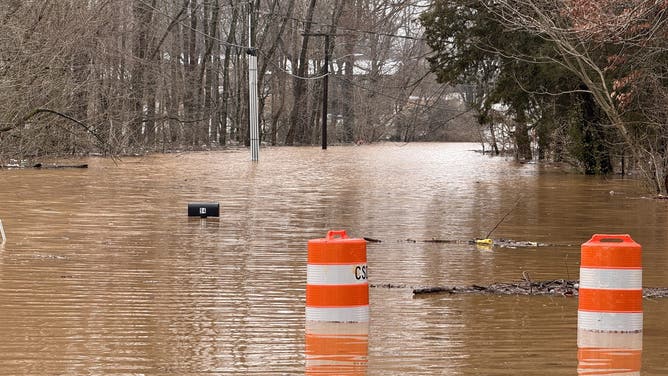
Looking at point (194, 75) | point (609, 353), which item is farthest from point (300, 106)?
point (609, 353)

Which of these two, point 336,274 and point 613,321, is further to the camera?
point 336,274

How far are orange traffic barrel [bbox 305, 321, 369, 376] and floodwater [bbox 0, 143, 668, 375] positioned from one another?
0.03 meters

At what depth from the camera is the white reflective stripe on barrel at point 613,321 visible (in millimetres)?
10016

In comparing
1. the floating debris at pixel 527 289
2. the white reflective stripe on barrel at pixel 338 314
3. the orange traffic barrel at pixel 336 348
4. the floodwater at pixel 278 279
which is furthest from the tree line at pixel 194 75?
the orange traffic barrel at pixel 336 348

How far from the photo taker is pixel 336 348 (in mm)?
9391

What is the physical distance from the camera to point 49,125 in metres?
40.8

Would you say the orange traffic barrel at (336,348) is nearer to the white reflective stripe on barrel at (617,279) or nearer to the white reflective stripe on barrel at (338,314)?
the white reflective stripe on barrel at (338,314)

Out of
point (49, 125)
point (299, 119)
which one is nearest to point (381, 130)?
point (299, 119)

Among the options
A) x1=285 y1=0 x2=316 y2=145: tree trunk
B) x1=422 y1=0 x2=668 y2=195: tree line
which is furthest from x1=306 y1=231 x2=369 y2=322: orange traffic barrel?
x1=285 y1=0 x2=316 y2=145: tree trunk

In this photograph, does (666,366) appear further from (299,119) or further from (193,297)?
(299,119)

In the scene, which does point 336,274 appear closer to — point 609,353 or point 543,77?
point 609,353

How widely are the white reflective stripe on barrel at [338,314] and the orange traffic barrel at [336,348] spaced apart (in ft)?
0.13

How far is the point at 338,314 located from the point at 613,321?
2.10m

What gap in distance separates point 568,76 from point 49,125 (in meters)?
15.6
